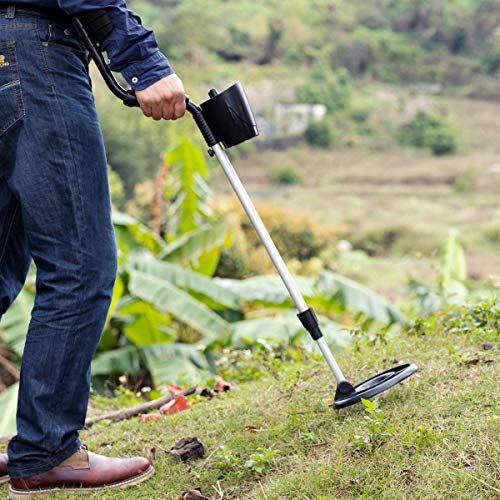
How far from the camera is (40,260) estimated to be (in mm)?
2238

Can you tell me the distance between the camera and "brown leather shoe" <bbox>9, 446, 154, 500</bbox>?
2287 mm

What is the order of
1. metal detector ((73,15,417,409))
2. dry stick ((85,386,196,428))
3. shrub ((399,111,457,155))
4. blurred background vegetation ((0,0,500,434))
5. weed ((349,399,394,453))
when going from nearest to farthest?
weed ((349,399,394,453))
metal detector ((73,15,417,409))
dry stick ((85,386,196,428))
blurred background vegetation ((0,0,500,434))
shrub ((399,111,457,155))

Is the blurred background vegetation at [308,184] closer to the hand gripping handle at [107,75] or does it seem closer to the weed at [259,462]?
the weed at [259,462]

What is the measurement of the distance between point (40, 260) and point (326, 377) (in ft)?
4.46

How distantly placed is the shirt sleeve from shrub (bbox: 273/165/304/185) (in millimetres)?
28869

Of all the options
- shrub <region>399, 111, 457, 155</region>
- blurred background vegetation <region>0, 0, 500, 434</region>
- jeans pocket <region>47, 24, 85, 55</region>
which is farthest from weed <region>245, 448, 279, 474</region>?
shrub <region>399, 111, 457, 155</region>

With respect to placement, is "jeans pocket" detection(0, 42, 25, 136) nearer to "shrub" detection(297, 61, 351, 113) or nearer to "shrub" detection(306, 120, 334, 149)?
"shrub" detection(306, 120, 334, 149)

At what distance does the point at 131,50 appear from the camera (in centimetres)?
217

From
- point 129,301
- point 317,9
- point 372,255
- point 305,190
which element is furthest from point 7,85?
point 317,9

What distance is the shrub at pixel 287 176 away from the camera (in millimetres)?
30953

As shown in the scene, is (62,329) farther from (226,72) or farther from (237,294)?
(226,72)

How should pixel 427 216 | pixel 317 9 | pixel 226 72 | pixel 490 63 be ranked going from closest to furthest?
1. pixel 427 216
2. pixel 226 72
3. pixel 490 63
4. pixel 317 9

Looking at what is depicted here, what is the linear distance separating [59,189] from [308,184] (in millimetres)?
29003

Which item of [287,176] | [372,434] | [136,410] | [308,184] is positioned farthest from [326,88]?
[372,434]
